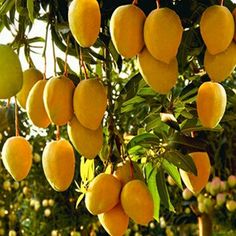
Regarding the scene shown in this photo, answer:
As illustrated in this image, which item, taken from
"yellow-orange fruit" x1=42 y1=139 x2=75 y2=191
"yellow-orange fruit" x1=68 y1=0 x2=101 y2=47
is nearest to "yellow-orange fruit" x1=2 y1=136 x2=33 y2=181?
"yellow-orange fruit" x1=42 y1=139 x2=75 y2=191

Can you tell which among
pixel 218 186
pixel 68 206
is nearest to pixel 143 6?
pixel 218 186

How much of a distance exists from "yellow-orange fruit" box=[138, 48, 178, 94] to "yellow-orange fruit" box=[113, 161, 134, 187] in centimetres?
11

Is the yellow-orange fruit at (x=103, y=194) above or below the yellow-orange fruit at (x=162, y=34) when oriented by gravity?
below

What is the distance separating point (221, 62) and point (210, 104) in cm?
4

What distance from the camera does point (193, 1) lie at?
591mm

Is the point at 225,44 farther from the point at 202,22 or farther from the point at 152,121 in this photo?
the point at 152,121

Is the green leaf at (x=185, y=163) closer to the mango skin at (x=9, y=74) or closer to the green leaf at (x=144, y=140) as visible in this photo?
the green leaf at (x=144, y=140)

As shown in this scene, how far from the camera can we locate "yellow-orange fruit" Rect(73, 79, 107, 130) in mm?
547

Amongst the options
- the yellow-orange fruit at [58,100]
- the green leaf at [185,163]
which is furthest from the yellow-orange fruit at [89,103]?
the green leaf at [185,163]

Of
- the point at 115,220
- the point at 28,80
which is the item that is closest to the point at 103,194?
the point at 115,220

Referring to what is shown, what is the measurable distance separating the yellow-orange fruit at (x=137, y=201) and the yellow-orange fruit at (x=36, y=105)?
3.9 inches

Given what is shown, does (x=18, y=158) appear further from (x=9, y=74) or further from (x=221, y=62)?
(x=221, y=62)

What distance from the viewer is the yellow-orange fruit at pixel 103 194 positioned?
58 cm

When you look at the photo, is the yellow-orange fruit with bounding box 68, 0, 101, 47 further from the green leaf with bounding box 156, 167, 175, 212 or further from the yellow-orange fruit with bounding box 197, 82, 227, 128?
the green leaf with bounding box 156, 167, 175, 212
